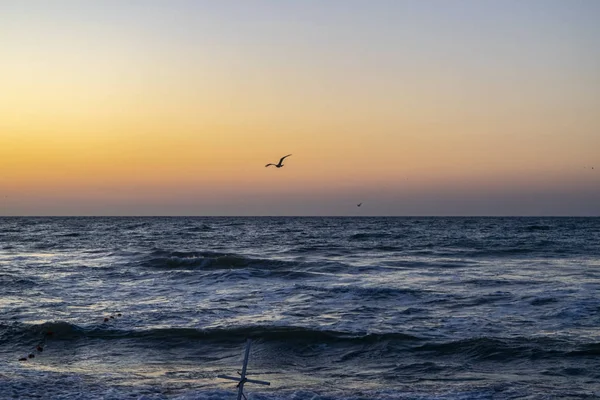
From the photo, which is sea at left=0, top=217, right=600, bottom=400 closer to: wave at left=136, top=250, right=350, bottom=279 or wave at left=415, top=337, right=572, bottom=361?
wave at left=415, top=337, right=572, bottom=361

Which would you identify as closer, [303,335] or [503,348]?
[503,348]

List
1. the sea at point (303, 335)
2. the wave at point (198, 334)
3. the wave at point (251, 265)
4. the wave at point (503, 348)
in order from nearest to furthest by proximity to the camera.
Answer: the sea at point (303, 335), the wave at point (503, 348), the wave at point (198, 334), the wave at point (251, 265)

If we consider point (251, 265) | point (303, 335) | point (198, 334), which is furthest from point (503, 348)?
point (251, 265)

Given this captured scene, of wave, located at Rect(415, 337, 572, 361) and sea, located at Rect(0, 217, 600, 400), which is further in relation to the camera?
wave, located at Rect(415, 337, 572, 361)

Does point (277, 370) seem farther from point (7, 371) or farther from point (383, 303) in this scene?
point (383, 303)

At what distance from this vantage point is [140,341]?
561 inches

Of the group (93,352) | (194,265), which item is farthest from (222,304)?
(194,265)

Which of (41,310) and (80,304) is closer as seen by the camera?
(41,310)

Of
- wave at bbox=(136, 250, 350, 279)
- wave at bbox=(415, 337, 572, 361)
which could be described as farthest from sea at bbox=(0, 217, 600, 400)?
wave at bbox=(136, 250, 350, 279)

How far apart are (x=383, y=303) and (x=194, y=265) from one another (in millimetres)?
17145

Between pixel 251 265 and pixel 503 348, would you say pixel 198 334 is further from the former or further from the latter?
pixel 251 265

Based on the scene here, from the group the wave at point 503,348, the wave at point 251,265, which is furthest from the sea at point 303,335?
the wave at point 251,265

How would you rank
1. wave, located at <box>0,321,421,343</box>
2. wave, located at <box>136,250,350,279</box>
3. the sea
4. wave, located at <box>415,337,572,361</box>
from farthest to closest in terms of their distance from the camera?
wave, located at <box>136,250,350,279</box> → wave, located at <box>0,321,421,343</box> → wave, located at <box>415,337,572,361</box> → the sea

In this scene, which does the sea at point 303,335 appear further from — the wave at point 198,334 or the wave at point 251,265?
the wave at point 251,265
